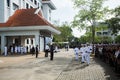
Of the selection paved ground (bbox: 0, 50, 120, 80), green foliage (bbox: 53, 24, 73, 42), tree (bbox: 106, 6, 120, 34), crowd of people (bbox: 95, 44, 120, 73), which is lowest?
paved ground (bbox: 0, 50, 120, 80)

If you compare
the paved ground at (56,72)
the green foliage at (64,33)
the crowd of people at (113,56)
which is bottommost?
the paved ground at (56,72)

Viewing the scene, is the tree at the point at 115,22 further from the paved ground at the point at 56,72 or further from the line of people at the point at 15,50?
the line of people at the point at 15,50

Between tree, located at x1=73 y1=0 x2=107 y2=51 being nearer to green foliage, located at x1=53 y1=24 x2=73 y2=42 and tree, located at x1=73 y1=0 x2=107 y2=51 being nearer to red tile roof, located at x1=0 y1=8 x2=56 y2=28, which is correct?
red tile roof, located at x1=0 y1=8 x2=56 y2=28

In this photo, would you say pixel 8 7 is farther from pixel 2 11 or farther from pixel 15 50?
pixel 15 50

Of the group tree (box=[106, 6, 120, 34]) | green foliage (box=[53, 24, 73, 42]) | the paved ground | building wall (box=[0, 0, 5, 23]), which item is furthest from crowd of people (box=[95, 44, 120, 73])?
green foliage (box=[53, 24, 73, 42])

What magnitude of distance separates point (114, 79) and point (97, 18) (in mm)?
29253

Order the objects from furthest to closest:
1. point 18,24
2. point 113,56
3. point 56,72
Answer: point 18,24, point 113,56, point 56,72

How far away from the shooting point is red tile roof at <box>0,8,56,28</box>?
41.2m

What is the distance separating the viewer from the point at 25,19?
4300cm

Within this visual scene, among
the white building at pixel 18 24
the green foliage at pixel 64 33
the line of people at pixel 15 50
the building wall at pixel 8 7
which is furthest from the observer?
the green foliage at pixel 64 33

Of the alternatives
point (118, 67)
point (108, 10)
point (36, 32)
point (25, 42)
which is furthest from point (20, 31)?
point (118, 67)

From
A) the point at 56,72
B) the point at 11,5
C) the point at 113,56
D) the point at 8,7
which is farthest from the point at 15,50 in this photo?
the point at 56,72

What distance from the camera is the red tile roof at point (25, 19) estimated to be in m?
41.2

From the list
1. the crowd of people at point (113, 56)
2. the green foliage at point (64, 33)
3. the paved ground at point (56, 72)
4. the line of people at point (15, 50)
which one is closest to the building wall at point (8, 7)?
the line of people at point (15, 50)
